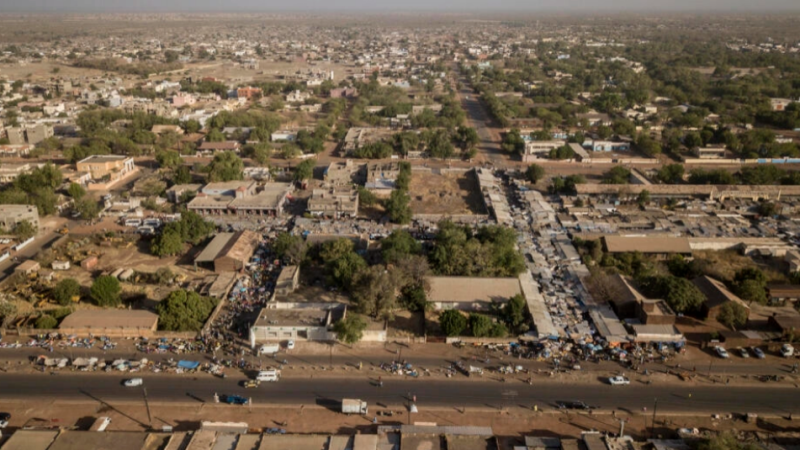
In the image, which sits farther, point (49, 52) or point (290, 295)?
point (49, 52)

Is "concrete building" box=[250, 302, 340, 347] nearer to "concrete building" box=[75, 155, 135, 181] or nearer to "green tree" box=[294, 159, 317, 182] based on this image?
"green tree" box=[294, 159, 317, 182]

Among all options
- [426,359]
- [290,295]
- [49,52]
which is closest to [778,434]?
[426,359]

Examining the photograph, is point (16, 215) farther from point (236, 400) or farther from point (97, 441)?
point (236, 400)

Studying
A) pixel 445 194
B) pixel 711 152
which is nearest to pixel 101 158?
pixel 445 194

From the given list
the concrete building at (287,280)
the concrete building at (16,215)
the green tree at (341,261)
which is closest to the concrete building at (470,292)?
the green tree at (341,261)

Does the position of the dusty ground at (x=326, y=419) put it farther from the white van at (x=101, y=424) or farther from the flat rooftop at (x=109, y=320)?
the flat rooftop at (x=109, y=320)

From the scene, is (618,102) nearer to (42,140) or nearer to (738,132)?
(738,132)
